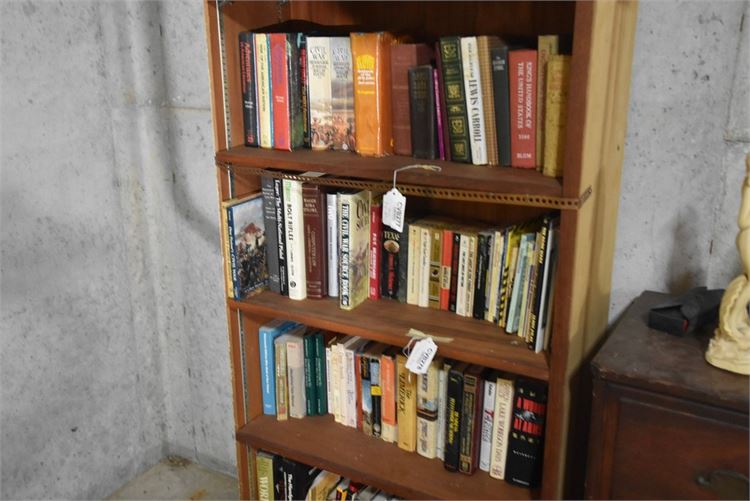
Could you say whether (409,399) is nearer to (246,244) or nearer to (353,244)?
(353,244)

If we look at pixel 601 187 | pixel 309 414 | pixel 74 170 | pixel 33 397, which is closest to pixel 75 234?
pixel 74 170

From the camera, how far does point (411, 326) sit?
1567mm

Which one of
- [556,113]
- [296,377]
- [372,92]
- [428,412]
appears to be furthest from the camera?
[296,377]

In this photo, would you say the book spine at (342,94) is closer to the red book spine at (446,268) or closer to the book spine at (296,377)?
the red book spine at (446,268)

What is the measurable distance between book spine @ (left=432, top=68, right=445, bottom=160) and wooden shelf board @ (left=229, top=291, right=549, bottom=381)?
0.39m

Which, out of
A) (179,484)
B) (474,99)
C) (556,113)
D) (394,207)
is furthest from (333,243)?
(179,484)

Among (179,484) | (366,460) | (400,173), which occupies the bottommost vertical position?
(179,484)

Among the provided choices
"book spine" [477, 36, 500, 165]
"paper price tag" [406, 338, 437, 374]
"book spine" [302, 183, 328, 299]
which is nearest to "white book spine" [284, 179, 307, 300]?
"book spine" [302, 183, 328, 299]

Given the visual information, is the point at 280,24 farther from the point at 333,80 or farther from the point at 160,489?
the point at 160,489

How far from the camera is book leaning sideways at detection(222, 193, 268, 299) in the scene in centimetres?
166

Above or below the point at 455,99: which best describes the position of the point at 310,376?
below

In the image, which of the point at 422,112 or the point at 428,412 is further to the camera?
the point at 428,412

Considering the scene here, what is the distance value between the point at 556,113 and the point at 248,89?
2.50 ft

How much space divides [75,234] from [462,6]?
4.29ft
